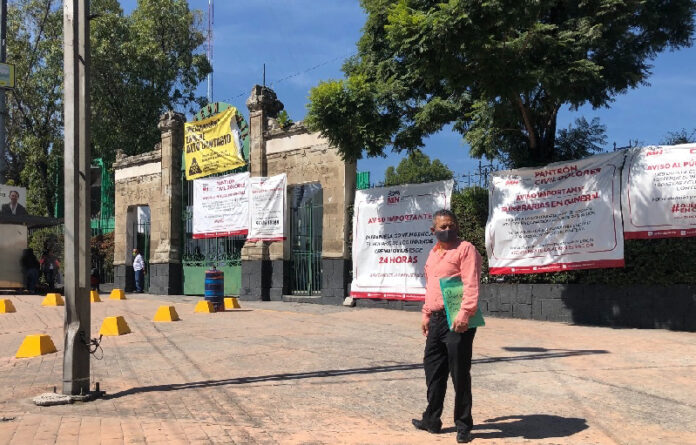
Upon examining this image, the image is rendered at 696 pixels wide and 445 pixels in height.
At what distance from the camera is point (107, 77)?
28.4m

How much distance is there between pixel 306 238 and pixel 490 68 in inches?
293

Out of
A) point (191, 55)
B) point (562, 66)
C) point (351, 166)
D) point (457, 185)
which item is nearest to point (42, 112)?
point (191, 55)

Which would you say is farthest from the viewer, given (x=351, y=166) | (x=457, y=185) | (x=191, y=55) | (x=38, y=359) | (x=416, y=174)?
(x=416, y=174)

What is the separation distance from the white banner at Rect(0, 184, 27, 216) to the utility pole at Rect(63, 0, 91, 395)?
19550mm

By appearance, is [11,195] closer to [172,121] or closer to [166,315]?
[172,121]

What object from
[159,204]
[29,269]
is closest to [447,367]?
[159,204]

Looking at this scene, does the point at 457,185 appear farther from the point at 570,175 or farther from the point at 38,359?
the point at 38,359

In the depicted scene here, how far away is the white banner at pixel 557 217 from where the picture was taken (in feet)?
33.2

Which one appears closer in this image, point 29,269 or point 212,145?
point 212,145

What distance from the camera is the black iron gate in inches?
612

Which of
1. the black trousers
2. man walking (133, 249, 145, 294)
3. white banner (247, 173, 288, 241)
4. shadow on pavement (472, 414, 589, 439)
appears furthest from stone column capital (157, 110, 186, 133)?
shadow on pavement (472, 414, 589, 439)

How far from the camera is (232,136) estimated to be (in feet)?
58.1

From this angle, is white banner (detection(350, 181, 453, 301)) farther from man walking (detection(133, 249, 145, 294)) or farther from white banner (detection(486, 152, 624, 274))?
man walking (detection(133, 249, 145, 294))

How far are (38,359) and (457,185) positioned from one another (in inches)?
321
